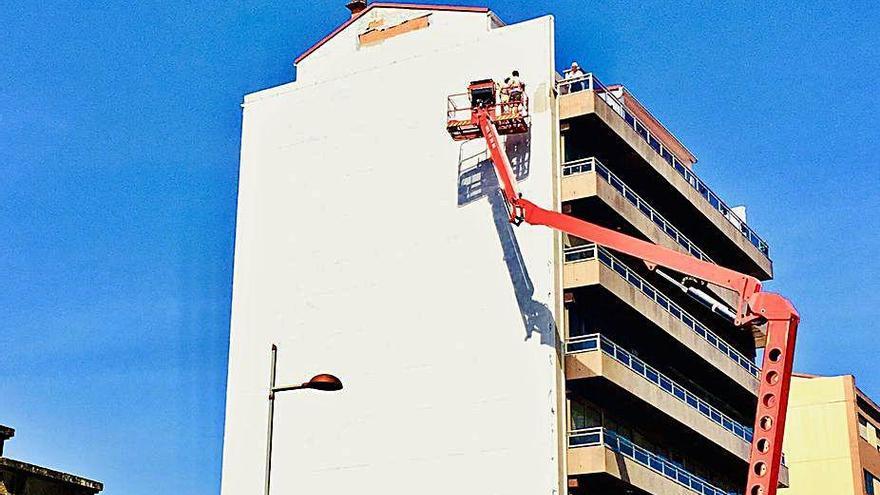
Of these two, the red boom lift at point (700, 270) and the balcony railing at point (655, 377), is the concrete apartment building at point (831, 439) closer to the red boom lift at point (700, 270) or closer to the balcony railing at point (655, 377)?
the balcony railing at point (655, 377)

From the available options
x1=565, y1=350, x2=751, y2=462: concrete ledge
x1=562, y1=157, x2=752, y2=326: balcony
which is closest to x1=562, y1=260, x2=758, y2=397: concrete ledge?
x1=565, y1=350, x2=751, y2=462: concrete ledge

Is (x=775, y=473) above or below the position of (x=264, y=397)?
below

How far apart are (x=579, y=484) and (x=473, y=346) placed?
6.33 metres

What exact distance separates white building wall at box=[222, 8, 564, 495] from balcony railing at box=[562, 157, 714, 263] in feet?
4.20

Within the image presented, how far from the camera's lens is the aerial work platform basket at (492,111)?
180 ft

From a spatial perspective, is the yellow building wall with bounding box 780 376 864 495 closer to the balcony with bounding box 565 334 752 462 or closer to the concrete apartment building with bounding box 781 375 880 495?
the concrete apartment building with bounding box 781 375 880 495

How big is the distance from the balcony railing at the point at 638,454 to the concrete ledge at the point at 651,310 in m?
4.68

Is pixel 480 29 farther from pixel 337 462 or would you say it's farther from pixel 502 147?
pixel 337 462

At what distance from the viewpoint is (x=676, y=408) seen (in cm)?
5738

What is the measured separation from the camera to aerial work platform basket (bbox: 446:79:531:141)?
55.0 metres

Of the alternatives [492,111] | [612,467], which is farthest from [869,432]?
[492,111]

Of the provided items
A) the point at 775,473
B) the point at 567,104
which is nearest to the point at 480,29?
the point at 567,104

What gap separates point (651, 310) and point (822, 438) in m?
31.3

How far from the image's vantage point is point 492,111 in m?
55.1
